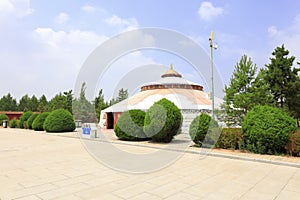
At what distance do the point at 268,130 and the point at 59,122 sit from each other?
50.2ft

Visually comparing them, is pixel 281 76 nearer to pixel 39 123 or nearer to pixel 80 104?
pixel 39 123

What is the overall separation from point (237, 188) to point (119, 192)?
7.19ft

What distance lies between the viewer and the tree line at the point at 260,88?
40.4ft

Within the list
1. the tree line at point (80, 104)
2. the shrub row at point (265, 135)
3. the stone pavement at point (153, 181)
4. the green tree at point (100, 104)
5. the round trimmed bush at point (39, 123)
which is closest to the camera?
the stone pavement at point (153, 181)

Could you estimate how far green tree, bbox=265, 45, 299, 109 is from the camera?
49.5ft

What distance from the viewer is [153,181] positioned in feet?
14.8

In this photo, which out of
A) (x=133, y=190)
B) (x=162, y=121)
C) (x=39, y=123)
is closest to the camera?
(x=133, y=190)

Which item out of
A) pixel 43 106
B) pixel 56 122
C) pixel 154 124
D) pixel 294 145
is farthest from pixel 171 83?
pixel 43 106

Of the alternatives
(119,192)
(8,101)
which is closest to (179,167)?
(119,192)

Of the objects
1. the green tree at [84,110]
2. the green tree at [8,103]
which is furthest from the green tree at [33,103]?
the green tree at [84,110]

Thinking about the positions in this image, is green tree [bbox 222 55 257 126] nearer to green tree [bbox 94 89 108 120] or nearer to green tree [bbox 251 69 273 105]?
green tree [bbox 251 69 273 105]

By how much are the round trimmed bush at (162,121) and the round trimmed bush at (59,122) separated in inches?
382

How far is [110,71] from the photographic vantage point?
1006cm

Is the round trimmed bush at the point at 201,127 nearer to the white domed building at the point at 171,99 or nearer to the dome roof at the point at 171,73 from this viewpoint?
the white domed building at the point at 171,99
